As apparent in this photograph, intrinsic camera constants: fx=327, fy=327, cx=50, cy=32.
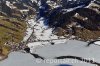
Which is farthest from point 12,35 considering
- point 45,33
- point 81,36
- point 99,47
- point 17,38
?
point 99,47

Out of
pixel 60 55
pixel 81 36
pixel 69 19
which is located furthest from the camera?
pixel 69 19

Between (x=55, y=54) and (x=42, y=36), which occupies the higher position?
(x=42, y=36)

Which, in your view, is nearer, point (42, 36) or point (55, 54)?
point (55, 54)

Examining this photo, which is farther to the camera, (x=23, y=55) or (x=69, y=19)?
(x=69, y=19)

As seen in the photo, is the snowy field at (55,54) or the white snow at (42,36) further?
the white snow at (42,36)

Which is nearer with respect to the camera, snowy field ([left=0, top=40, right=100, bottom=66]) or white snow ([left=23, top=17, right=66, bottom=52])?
snowy field ([left=0, top=40, right=100, bottom=66])

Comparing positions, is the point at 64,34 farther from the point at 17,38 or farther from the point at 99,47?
the point at 99,47

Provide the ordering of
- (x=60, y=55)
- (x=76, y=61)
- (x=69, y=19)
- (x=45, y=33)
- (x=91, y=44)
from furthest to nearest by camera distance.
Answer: (x=69, y=19)
(x=45, y=33)
(x=91, y=44)
(x=60, y=55)
(x=76, y=61)

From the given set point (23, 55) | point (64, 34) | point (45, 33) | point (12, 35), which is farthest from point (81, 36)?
point (23, 55)

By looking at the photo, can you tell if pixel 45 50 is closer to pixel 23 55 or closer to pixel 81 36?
pixel 23 55
